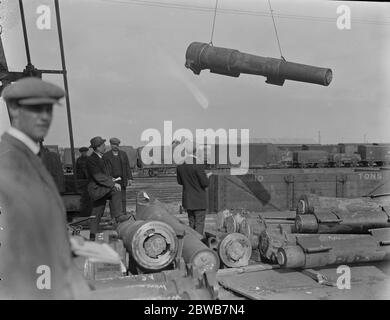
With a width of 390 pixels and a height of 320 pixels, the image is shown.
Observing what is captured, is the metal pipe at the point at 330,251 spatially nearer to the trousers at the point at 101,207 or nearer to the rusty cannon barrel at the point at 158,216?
the rusty cannon barrel at the point at 158,216

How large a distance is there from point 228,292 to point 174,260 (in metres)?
0.77

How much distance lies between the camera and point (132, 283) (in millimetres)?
3736

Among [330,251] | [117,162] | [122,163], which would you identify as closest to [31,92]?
[330,251]

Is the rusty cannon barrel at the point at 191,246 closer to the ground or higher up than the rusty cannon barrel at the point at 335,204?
closer to the ground

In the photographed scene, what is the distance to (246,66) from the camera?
6016mm

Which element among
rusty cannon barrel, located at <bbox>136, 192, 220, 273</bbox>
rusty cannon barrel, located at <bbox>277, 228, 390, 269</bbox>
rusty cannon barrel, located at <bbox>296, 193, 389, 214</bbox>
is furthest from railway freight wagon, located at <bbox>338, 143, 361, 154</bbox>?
rusty cannon barrel, located at <bbox>136, 192, 220, 273</bbox>

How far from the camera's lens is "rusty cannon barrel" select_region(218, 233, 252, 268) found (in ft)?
17.8

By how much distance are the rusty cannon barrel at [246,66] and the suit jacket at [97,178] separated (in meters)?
1.81

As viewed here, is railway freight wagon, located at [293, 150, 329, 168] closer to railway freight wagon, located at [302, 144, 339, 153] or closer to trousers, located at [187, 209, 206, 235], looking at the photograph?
railway freight wagon, located at [302, 144, 339, 153]

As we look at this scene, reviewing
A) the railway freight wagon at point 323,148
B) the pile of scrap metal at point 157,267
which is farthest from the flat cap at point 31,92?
the railway freight wagon at point 323,148

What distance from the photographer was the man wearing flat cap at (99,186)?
606cm

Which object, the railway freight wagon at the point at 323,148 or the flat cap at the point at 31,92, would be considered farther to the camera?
the railway freight wagon at the point at 323,148
